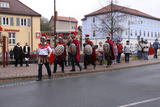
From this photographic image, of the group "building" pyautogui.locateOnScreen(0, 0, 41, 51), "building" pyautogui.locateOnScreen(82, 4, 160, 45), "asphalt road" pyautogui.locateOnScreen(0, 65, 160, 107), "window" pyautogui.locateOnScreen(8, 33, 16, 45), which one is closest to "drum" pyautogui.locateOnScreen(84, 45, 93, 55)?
"asphalt road" pyautogui.locateOnScreen(0, 65, 160, 107)

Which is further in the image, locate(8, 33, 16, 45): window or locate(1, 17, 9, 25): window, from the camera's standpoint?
locate(8, 33, 16, 45): window

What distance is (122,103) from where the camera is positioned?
664 centimetres

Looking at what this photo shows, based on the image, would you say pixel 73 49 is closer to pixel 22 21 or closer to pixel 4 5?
pixel 22 21

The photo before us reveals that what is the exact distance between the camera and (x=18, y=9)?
51.7 m

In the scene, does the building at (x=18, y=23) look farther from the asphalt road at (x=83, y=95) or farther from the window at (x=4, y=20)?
the asphalt road at (x=83, y=95)

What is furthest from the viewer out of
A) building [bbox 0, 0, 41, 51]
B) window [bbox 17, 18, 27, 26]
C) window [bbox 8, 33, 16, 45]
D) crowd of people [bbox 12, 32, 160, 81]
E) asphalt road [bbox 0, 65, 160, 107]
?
window [bbox 17, 18, 27, 26]

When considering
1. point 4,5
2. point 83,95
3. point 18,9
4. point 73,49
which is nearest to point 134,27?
point 18,9

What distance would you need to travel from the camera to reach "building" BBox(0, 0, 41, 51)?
1969 inches

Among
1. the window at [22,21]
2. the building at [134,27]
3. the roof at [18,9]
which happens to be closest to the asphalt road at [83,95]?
the roof at [18,9]

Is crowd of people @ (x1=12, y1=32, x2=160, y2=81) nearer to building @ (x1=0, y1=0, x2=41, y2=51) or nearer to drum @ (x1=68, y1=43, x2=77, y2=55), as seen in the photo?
drum @ (x1=68, y1=43, x2=77, y2=55)

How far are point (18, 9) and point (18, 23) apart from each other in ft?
9.70

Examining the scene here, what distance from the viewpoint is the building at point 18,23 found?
50000 millimetres

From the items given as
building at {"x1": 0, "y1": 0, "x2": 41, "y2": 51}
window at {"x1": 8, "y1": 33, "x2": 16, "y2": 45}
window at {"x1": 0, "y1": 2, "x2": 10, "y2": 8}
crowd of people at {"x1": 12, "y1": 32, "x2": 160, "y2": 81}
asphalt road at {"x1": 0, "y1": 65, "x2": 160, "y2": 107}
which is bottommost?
asphalt road at {"x1": 0, "y1": 65, "x2": 160, "y2": 107}

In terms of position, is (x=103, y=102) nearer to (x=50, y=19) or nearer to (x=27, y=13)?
(x=27, y=13)
